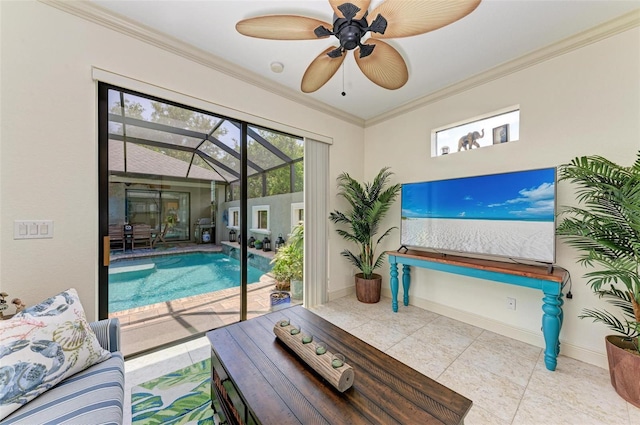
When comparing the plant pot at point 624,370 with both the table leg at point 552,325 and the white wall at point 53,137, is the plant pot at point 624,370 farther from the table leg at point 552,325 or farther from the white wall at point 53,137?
the white wall at point 53,137

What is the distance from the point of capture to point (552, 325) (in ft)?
6.33

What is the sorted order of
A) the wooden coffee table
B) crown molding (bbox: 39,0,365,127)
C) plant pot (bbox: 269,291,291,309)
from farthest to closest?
plant pot (bbox: 269,291,291,309)
crown molding (bbox: 39,0,365,127)
the wooden coffee table

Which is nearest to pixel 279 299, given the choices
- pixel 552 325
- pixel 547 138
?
pixel 552 325

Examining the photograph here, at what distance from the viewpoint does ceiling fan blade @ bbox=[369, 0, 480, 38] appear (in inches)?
45.9

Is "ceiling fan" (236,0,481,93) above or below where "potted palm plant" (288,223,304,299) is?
above

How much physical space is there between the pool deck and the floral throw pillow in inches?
33.6

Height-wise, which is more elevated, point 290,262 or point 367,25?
point 367,25

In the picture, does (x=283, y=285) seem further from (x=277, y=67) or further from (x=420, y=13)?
(x=420, y=13)

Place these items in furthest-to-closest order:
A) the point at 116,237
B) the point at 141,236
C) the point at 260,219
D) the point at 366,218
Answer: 1. the point at 366,218
2. the point at 260,219
3. the point at 141,236
4. the point at 116,237

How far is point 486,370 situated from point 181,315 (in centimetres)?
291

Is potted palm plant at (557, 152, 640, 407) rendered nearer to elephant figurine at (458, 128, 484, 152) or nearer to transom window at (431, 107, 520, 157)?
transom window at (431, 107, 520, 157)

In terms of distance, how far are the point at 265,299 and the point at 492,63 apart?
3.72 meters

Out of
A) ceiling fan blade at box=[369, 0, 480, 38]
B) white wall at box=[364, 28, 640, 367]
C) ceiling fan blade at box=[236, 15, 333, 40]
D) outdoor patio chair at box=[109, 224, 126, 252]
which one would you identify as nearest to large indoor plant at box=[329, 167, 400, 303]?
white wall at box=[364, 28, 640, 367]

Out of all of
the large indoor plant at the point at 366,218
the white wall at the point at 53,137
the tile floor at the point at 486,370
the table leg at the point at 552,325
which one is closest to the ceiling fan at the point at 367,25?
the white wall at the point at 53,137
